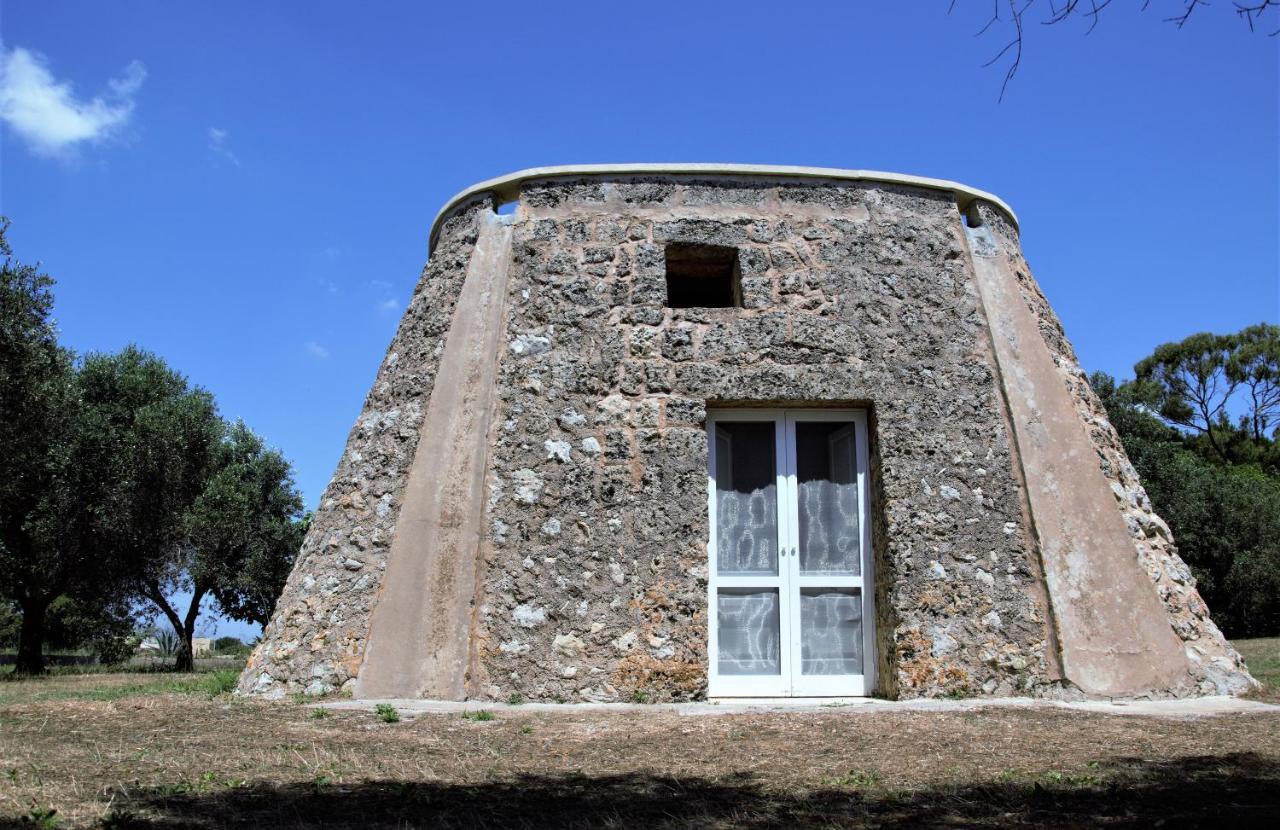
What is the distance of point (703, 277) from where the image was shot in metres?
7.41

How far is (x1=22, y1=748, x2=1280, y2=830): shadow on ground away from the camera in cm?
300

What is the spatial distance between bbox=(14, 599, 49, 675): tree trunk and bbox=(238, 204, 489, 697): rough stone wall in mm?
Answer: 11469

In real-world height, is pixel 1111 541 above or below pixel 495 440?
below

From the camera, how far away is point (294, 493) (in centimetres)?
1905

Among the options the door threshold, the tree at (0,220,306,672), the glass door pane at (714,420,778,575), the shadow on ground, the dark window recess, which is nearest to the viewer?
the shadow on ground

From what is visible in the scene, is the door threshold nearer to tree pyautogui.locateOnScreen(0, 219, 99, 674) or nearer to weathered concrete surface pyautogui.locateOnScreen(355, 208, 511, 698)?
weathered concrete surface pyautogui.locateOnScreen(355, 208, 511, 698)

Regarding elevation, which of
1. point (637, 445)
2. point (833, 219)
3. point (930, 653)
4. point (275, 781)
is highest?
point (833, 219)

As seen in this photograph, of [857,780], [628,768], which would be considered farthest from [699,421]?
[857,780]

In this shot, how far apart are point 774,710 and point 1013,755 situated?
1.58 m

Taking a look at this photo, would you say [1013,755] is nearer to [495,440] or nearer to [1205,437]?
[495,440]

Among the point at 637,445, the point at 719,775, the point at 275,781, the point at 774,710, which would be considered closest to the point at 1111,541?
the point at 774,710

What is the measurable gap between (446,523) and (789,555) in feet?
7.55

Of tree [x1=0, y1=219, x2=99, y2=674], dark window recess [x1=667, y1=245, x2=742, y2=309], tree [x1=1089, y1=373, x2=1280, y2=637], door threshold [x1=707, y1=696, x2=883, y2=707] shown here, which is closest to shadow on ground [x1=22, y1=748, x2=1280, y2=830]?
door threshold [x1=707, y1=696, x2=883, y2=707]

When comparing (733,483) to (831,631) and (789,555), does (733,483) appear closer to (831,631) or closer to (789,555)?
(789,555)
